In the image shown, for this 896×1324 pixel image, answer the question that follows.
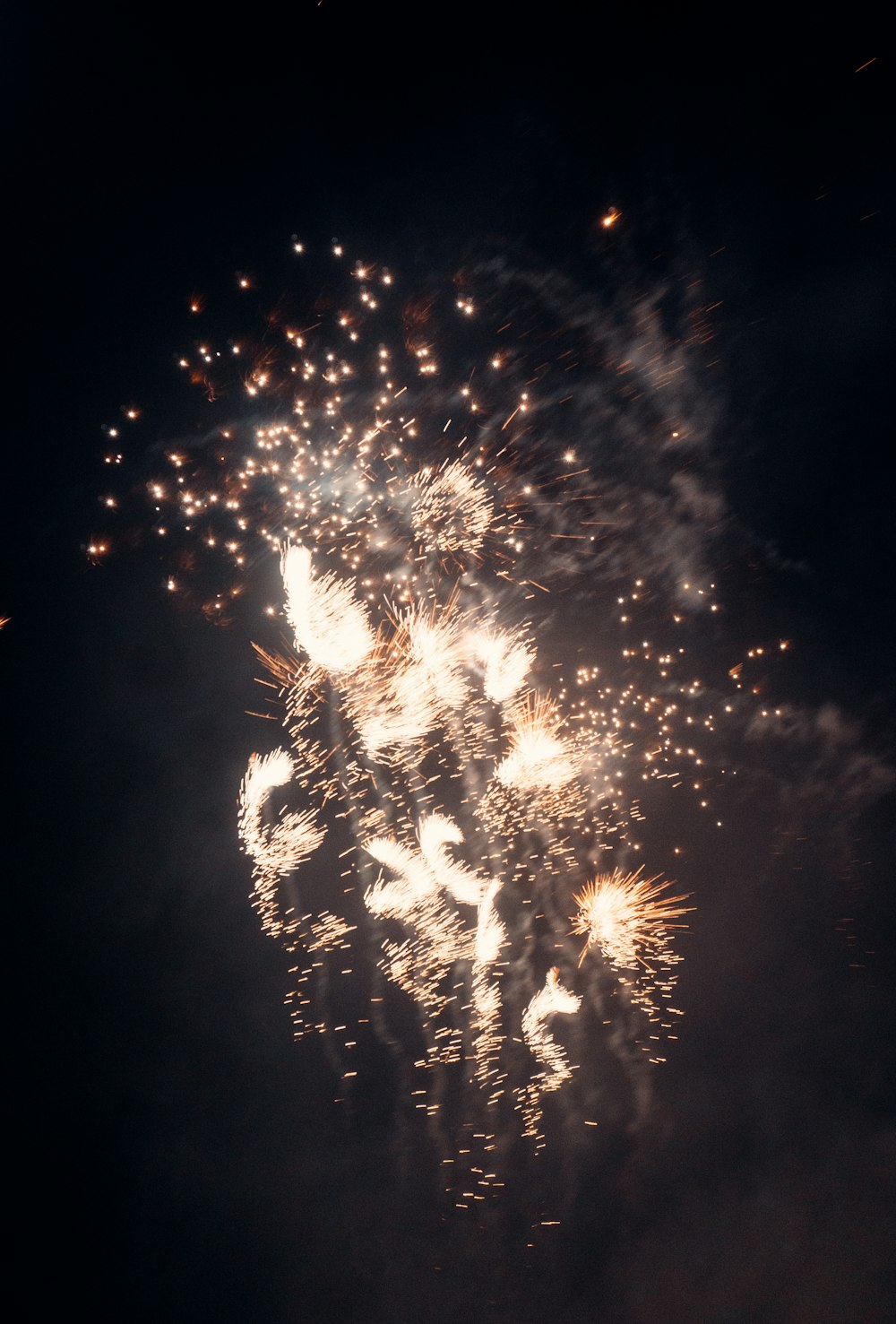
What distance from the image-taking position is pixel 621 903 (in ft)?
8.13

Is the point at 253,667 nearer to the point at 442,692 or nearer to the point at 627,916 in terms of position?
the point at 442,692

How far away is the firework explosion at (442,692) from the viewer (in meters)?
2.17

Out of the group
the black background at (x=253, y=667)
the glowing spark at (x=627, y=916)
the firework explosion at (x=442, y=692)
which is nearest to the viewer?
the black background at (x=253, y=667)

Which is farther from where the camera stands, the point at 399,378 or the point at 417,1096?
the point at 417,1096

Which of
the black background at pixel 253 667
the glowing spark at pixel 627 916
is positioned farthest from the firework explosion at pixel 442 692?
the black background at pixel 253 667

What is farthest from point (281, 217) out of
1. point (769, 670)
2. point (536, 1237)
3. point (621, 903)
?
point (536, 1237)

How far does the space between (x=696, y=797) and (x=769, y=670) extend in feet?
1.86

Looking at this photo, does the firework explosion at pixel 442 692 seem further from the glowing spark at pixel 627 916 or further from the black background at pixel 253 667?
the black background at pixel 253 667

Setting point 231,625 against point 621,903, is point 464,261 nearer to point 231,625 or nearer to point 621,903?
point 231,625

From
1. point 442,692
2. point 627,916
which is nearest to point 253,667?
point 442,692

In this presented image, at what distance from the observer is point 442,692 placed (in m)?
2.30

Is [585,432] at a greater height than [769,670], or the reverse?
[585,432]

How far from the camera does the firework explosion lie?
2174 mm

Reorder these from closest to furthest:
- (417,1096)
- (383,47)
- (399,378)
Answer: (383,47), (399,378), (417,1096)
